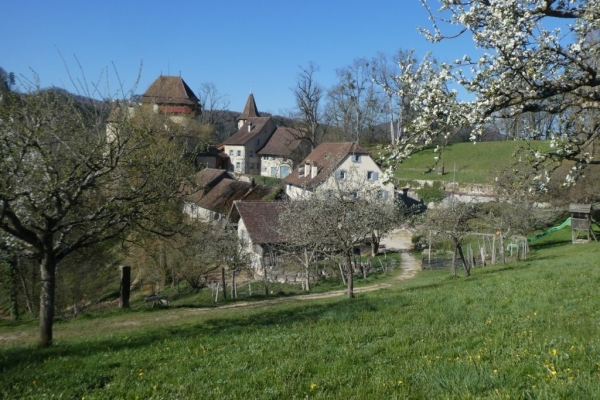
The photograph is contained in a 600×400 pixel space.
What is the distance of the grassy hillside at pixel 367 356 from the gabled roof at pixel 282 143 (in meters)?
57.3

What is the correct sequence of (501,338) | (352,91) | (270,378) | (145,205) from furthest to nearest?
(352,91) → (145,205) → (501,338) → (270,378)

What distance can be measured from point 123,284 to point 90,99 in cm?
1122

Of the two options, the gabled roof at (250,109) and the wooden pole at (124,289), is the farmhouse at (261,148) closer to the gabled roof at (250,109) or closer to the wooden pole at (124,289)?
the gabled roof at (250,109)

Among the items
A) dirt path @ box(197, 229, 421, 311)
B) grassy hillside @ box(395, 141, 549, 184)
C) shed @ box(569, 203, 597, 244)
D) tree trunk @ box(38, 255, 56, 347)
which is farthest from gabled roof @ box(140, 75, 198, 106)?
tree trunk @ box(38, 255, 56, 347)

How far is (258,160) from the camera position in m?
75.3

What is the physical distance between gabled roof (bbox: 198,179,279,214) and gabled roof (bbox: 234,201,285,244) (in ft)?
30.6

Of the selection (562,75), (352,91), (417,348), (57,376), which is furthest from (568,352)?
(352,91)

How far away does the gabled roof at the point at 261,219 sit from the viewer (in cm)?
3203

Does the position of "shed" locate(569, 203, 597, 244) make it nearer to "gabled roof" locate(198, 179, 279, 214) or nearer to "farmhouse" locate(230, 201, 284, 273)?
"farmhouse" locate(230, 201, 284, 273)

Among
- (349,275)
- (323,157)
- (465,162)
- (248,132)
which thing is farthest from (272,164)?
(349,275)

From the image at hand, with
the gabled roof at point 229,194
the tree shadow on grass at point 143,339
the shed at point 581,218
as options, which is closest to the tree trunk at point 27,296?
the tree shadow on grass at point 143,339

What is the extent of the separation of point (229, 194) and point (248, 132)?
31589mm

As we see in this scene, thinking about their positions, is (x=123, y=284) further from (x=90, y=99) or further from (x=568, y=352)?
(x=568, y=352)

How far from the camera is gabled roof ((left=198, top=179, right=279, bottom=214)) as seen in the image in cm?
4475
